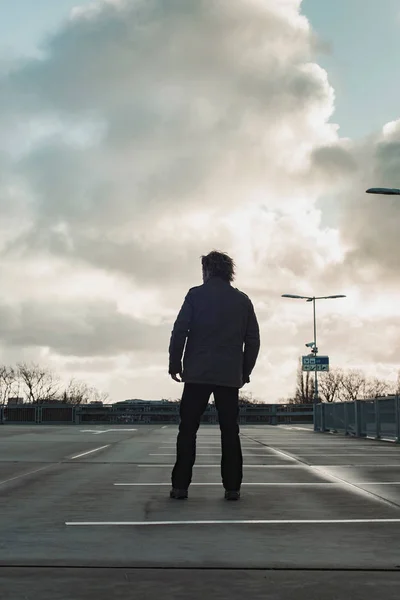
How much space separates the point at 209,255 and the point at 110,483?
7.75 feet

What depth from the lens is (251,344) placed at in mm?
6895

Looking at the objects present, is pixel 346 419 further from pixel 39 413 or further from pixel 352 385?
pixel 352 385

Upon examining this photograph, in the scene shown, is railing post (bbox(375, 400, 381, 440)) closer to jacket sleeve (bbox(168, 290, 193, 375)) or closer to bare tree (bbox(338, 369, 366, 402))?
jacket sleeve (bbox(168, 290, 193, 375))

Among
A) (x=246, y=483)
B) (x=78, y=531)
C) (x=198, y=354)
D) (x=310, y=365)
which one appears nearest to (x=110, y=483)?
(x=246, y=483)

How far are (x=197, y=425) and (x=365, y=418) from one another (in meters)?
18.6

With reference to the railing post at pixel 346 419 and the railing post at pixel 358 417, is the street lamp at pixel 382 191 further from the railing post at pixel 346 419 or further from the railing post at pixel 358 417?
the railing post at pixel 346 419

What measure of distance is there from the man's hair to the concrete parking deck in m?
1.78

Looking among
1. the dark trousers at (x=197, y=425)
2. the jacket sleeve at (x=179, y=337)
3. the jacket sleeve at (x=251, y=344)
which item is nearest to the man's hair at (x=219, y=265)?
the jacket sleeve at (x=251, y=344)

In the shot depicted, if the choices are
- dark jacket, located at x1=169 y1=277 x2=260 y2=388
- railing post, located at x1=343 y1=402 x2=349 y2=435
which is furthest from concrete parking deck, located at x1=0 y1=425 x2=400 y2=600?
railing post, located at x1=343 y1=402 x2=349 y2=435

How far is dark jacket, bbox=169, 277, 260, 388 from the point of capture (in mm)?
6578

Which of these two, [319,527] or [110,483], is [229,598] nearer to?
[319,527]

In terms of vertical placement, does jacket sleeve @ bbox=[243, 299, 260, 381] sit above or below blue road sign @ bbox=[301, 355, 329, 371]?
below

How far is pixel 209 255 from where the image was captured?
7.07 meters

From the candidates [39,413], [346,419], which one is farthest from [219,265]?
[39,413]
